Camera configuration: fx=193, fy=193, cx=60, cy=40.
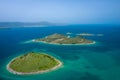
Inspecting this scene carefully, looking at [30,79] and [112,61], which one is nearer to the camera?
[30,79]

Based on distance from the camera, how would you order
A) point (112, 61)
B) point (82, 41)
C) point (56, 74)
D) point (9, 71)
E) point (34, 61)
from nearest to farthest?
point (56, 74)
point (9, 71)
point (34, 61)
point (112, 61)
point (82, 41)

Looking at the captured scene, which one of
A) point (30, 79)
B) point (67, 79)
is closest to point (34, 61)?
point (30, 79)

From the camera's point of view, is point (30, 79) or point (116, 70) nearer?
point (30, 79)

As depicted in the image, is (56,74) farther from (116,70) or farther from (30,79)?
(116,70)

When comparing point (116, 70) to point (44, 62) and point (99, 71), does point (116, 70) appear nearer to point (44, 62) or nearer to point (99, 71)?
point (99, 71)

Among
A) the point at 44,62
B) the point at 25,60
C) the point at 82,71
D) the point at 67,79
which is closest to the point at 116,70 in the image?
the point at 82,71

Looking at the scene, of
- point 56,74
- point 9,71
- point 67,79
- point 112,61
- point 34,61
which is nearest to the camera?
point 67,79
